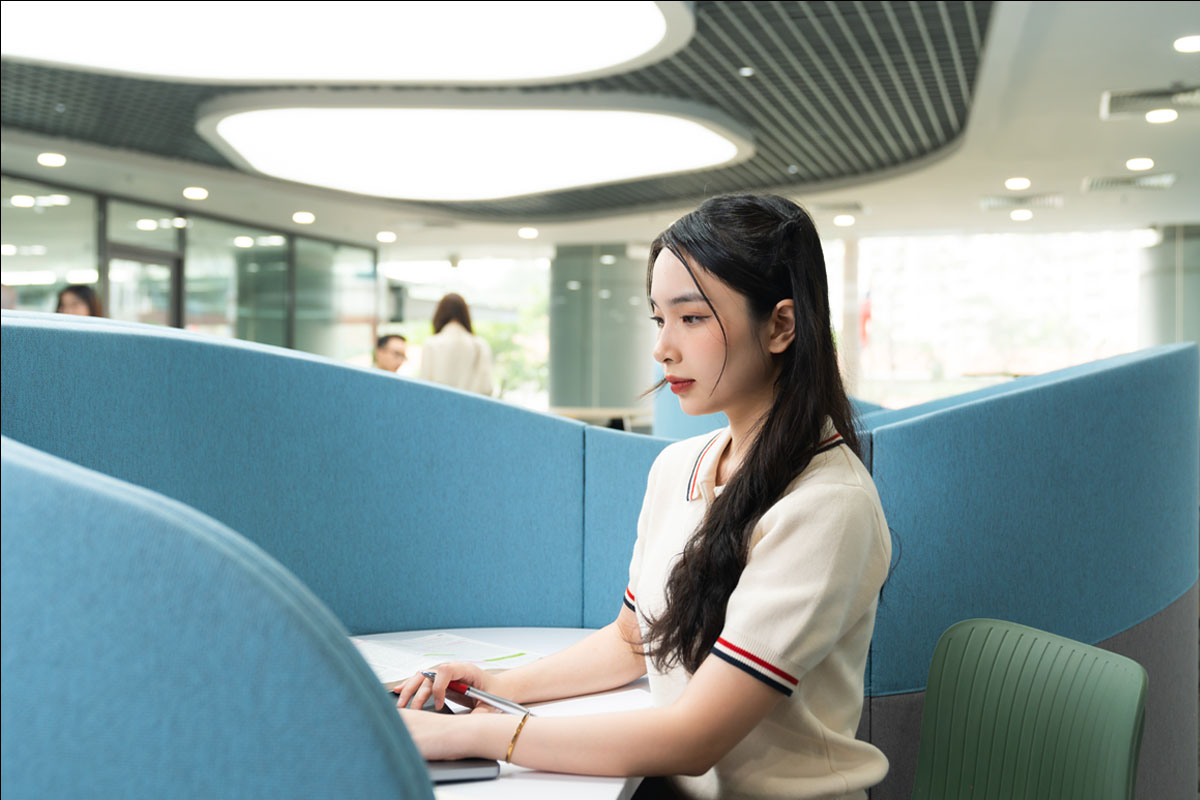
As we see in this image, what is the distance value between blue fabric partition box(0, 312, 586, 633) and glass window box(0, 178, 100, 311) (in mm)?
7518

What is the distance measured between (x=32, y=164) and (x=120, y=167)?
2.11 feet

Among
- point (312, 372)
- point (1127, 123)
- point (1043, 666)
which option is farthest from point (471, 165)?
point (1043, 666)

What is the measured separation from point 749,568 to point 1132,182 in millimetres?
9220

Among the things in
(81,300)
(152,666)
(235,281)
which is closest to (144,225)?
(235,281)

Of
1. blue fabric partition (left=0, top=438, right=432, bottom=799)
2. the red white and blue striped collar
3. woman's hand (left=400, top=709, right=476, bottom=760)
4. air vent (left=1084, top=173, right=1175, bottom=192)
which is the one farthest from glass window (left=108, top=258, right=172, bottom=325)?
blue fabric partition (left=0, top=438, right=432, bottom=799)

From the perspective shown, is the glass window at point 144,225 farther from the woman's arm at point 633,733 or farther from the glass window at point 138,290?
the woman's arm at point 633,733

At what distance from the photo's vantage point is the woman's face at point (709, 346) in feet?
4.07

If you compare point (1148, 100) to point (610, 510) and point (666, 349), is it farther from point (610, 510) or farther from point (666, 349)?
point (666, 349)

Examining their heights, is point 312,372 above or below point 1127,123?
below

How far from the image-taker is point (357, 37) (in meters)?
5.69

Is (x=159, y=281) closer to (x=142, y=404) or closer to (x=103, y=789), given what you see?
(x=142, y=404)

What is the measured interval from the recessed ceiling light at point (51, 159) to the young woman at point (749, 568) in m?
8.05

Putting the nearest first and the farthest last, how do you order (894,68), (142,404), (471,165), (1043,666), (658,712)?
(658,712) → (1043,666) → (142,404) → (894,68) → (471,165)

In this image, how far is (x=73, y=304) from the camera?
16.7 ft
